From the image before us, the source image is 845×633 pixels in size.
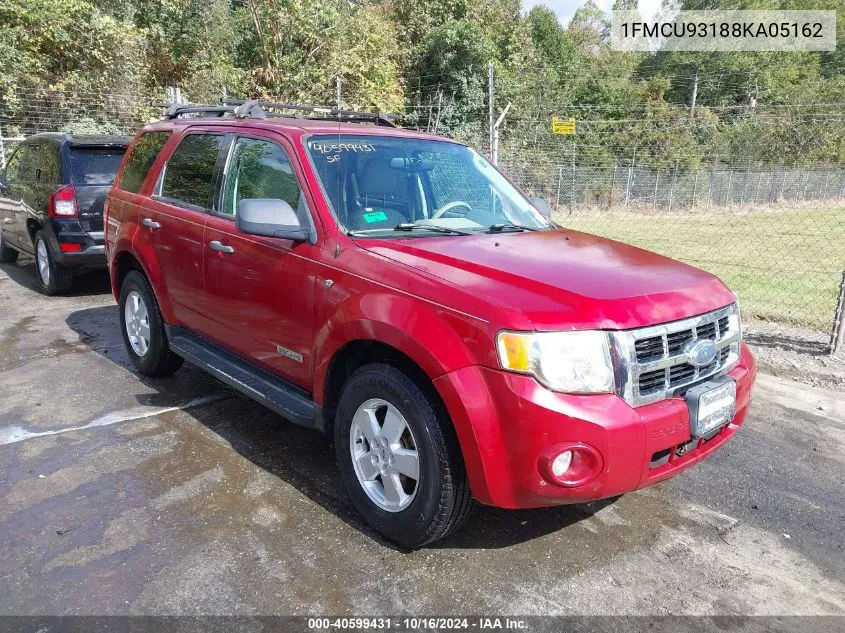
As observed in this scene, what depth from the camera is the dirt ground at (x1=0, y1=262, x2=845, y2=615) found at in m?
2.67

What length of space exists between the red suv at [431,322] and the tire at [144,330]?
0.31 meters

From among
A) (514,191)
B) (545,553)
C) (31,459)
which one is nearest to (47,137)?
(31,459)

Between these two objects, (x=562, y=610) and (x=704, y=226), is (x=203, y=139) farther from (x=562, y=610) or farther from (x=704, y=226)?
(x=704, y=226)

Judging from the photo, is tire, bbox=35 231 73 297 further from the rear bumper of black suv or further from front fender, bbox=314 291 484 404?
front fender, bbox=314 291 484 404

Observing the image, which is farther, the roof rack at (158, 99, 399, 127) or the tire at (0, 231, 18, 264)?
the tire at (0, 231, 18, 264)

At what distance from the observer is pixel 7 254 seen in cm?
1009

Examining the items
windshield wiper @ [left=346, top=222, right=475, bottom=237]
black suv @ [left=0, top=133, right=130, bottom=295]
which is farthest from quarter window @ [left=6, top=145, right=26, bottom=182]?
windshield wiper @ [left=346, top=222, right=475, bottom=237]

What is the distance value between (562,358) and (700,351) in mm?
725

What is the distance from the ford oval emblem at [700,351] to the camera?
275 cm

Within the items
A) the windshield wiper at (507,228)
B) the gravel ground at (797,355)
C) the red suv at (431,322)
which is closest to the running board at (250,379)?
the red suv at (431,322)

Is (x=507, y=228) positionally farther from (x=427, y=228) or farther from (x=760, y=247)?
(x=760, y=247)

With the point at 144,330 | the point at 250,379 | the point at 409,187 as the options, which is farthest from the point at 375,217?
the point at 144,330

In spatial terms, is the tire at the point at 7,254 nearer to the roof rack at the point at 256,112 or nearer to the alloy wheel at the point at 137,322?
the alloy wheel at the point at 137,322

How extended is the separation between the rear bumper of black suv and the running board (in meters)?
3.45
